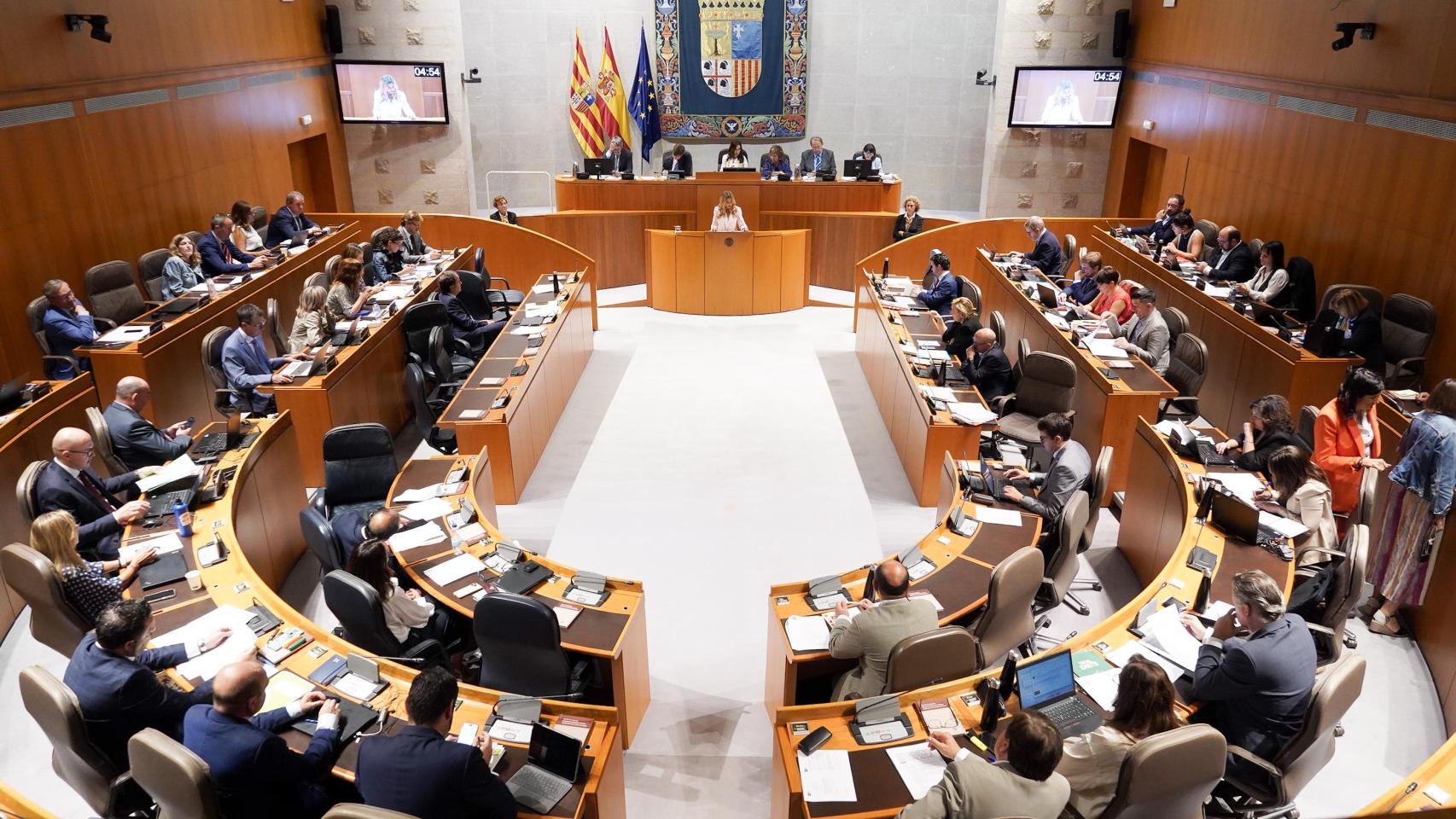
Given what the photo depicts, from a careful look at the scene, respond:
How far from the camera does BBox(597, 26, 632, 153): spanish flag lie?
54.9ft

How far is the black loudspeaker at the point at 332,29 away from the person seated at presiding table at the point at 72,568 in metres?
13.0

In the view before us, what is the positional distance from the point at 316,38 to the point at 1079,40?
41.9 feet

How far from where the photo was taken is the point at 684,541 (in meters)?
7.45

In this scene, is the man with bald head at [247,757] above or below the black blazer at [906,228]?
below

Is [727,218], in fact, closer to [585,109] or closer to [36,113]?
[585,109]

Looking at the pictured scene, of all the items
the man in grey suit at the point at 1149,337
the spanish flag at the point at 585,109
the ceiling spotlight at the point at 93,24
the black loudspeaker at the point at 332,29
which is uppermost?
the black loudspeaker at the point at 332,29

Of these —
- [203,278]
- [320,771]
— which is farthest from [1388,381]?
[203,278]

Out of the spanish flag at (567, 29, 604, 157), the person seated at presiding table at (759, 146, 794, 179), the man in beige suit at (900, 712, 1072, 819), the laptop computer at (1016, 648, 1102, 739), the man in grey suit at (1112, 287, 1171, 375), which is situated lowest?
the laptop computer at (1016, 648, 1102, 739)

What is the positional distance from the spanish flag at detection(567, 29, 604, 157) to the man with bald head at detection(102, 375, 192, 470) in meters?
11.4

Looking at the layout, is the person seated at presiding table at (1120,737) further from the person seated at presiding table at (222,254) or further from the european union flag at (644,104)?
the european union flag at (644,104)

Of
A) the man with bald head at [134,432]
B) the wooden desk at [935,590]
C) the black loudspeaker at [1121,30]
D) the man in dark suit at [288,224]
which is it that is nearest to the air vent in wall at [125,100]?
the man in dark suit at [288,224]

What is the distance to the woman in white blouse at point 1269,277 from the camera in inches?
372

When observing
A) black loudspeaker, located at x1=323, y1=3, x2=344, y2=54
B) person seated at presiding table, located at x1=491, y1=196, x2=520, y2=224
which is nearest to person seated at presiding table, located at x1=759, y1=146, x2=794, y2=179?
person seated at presiding table, located at x1=491, y1=196, x2=520, y2=224

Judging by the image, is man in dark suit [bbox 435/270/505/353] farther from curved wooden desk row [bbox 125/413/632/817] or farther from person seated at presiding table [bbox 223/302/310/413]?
curved wooden desk row [bbox 125/413/632/817]
